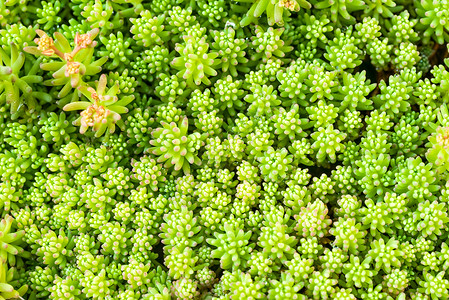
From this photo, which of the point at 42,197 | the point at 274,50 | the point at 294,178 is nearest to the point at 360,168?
the point at 294,178

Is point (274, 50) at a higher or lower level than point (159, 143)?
higher

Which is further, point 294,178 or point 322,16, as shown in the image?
point 322,16

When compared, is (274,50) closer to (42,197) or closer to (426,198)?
(426,198)

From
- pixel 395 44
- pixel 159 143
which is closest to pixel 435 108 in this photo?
pixel 395 44

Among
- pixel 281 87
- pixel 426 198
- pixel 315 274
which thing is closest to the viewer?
pixel 315 274

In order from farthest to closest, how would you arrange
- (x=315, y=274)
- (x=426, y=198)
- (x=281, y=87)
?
(x=281, y=87) < (x=426, y=198) < (x=315, y=274)

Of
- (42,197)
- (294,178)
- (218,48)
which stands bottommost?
(42,197)
